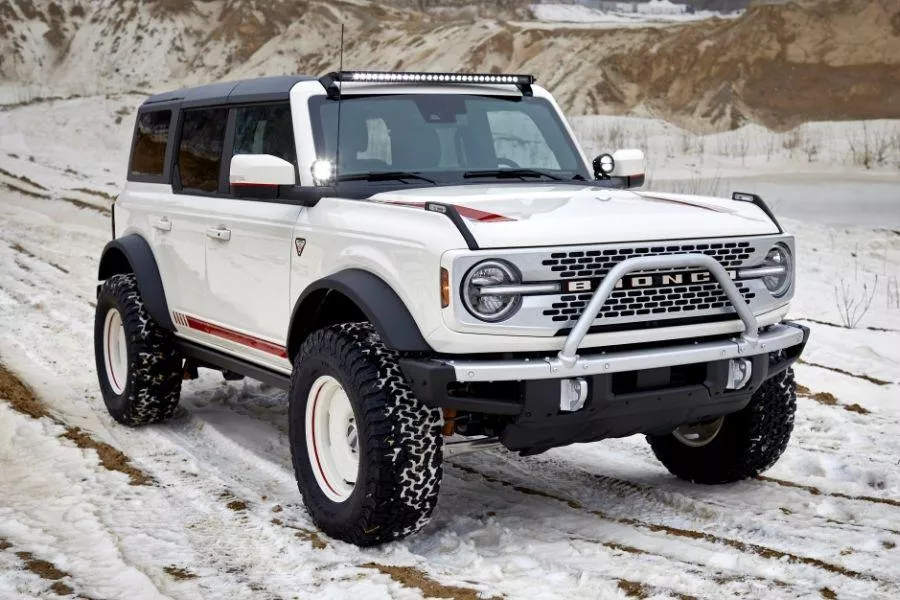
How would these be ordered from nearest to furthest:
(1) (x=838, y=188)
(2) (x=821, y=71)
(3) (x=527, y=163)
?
(3) (x=527, y=163)
(1) (x=838, y=188)
(2) (x=821, y=71)

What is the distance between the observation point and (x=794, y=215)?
52.7 feet

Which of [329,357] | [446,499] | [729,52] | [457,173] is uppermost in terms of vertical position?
[729,52]

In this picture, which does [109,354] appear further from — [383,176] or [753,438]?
[753,438]

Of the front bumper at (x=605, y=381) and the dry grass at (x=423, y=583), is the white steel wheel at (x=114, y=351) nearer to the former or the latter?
the dry grass at (x=423, y=583)

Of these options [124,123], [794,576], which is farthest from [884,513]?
[124,123]

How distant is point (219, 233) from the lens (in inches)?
238

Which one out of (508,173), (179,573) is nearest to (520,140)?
(508,173)

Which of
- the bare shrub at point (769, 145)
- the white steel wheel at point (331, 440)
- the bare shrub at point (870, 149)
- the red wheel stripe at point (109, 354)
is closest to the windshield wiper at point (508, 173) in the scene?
the white steel wheel at point (331, 440)

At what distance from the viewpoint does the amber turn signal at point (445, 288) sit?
432cm

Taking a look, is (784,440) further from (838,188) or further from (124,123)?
(124,123)

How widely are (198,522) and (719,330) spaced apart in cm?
242

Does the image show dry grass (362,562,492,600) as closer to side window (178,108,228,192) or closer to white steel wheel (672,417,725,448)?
white steel wheel (672,417,725,448)

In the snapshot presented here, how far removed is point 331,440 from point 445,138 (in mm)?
1692

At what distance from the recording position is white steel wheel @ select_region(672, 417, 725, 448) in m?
5.72
